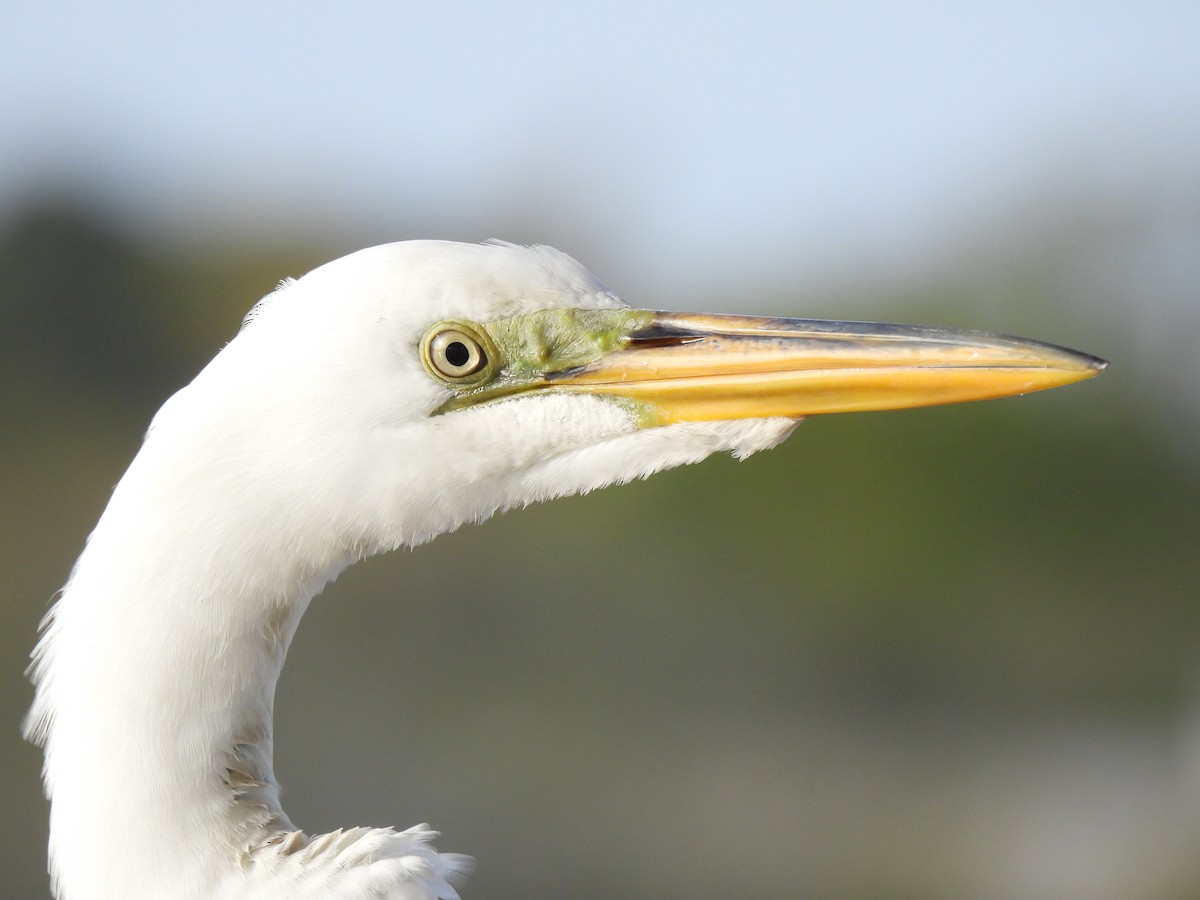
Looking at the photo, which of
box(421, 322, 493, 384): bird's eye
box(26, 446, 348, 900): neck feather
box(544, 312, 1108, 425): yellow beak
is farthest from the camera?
box(544, 312, 1108, 425): yellow beak

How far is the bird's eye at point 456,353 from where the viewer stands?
2.46 metres

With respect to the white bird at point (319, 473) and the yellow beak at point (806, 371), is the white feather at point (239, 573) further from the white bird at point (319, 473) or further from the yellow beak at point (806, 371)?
the yellow beak at point (806, 371)

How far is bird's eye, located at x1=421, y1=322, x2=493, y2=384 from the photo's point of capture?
246 centimetres

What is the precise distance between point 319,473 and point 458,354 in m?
0.38

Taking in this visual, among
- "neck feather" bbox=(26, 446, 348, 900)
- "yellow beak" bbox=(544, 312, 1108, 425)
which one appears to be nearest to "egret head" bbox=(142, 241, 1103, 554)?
"yellow beak" bbox=(544, 312, 1108, 425)

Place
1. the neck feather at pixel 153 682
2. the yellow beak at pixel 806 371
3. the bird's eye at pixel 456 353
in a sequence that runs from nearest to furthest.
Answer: the neck feather at pixel 153 682, the bird's eye at pixel 456 353, the yellow beak at pixel 806 371

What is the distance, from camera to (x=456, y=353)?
2504 millimetres

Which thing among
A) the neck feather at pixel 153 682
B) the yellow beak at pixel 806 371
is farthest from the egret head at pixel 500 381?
the neck feather at pixel 153 682

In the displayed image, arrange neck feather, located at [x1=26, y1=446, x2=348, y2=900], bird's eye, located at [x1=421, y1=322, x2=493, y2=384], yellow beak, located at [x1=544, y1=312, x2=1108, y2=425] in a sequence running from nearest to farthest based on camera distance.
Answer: neck feather, located at [x1=26, y1=446, x2=348, y2=900], bird's eye, located at [x1=421, y1=322, x2=493, y2=384], yellow beak, located at [x1=544, y1=312, x2=1108, y2=425]

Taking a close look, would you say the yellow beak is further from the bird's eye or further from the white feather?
the white feather

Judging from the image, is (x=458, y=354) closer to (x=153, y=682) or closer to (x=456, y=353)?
(x=456, y=353)

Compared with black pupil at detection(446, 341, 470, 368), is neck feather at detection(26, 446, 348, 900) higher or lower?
lower

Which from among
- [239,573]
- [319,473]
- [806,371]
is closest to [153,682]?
[239,573]

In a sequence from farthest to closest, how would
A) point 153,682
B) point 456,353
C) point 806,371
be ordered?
point 806,371
point 456,353
point 153,682
